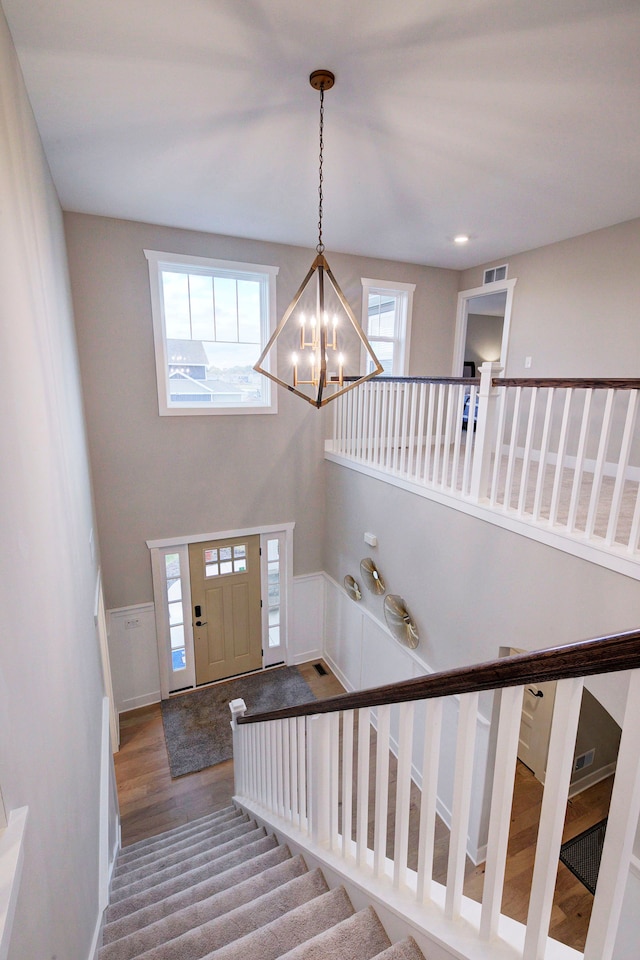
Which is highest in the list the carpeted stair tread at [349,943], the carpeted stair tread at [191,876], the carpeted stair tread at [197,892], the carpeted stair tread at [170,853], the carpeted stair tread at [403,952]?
the carpeted stair tread at [403,952]

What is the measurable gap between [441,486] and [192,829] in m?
3.27

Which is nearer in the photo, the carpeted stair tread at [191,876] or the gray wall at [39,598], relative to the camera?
the gray wall at [39,598]

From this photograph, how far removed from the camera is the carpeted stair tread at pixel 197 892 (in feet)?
6.64

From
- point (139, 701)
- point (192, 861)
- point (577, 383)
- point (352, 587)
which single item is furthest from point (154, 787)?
point (577, 383)

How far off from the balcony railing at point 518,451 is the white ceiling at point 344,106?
1427mm

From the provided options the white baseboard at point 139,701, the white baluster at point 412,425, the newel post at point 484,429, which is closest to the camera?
the newel post at point 484,429

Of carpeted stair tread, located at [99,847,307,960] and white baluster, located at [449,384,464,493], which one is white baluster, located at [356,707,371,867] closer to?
carpeted stair tread, located at [99,847,307,960]

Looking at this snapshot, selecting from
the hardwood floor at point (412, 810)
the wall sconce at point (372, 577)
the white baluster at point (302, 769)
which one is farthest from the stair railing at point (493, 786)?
the wall sconce at point (372, 577)

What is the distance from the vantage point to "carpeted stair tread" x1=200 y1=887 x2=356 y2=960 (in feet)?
5.04

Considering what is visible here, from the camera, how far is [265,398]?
522 cm

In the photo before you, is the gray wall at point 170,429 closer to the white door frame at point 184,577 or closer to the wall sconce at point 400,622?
the white door frame at point 184,577

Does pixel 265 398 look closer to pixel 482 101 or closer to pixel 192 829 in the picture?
pixel 482 101

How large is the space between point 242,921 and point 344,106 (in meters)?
3.91

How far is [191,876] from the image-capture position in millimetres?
2365
